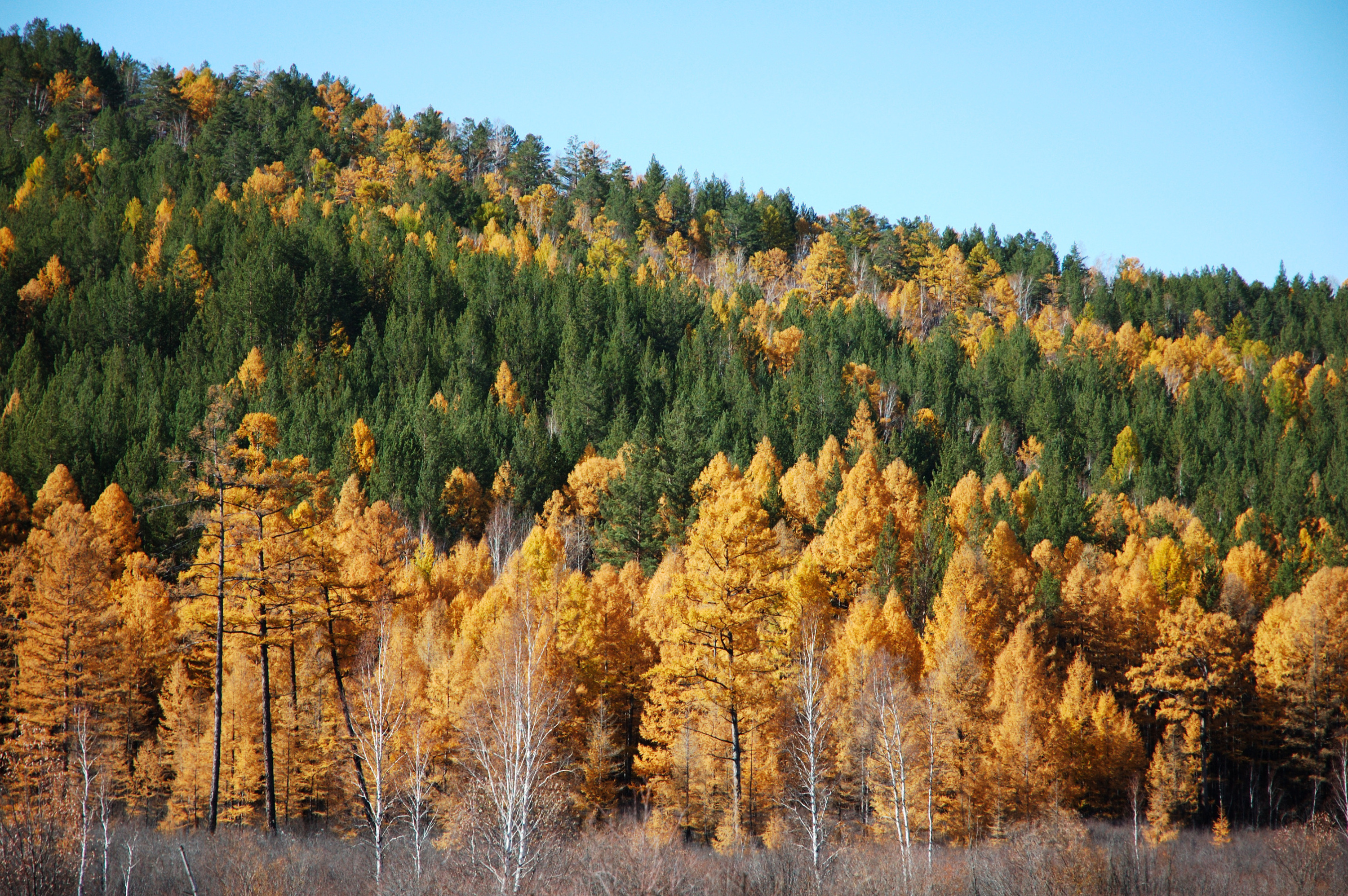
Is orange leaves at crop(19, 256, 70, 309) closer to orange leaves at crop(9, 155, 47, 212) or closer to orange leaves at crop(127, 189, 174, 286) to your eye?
orange leaves at crop(127, 189, 174, 286)

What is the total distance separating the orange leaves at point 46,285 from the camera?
91.7 m

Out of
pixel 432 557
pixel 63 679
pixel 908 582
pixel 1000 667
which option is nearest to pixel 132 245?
pixel 432 557

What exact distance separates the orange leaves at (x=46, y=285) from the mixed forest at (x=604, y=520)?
58 cm

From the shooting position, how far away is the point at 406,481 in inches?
2447

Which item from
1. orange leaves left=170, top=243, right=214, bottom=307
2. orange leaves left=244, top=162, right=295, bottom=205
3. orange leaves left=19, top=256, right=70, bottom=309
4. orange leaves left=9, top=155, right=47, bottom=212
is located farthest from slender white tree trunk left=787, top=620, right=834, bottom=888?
orange leaves left=9, top=155, right=47, bottom=212

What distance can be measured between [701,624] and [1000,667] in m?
22.4

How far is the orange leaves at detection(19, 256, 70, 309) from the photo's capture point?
301ft

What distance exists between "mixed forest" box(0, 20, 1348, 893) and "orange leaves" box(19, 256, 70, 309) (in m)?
0.58

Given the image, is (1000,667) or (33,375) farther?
(33,375)

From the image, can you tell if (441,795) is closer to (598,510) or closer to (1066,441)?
(598,510)

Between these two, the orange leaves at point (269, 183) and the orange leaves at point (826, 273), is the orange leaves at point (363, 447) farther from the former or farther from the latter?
the orange leaves at point (826, 273)

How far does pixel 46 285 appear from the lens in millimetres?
93750

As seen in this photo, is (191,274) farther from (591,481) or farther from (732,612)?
(732,612)

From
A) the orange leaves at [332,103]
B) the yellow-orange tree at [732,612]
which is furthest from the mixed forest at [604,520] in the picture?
the orange leaves at [332,103]
